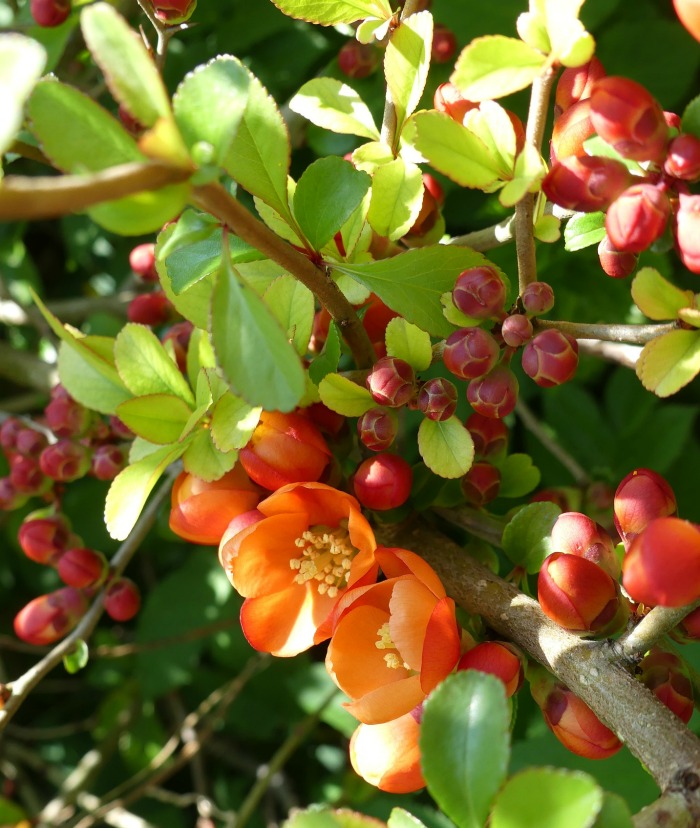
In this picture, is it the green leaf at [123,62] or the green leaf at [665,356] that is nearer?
the green leaf at [123,62]

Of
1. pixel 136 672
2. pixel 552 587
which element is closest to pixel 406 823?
pixel 552 587

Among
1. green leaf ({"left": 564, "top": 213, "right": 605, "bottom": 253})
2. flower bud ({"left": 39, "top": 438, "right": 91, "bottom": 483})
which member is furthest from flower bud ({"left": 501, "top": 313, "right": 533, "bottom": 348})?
flower bud ({"left": 39, "top": 438, "right": 91, "bottom": 483})

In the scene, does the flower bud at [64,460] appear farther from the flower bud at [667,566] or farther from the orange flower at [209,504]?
the flower bud at [667,566]

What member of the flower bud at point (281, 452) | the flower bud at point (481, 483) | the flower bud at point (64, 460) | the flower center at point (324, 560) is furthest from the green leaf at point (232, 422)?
the flower bud at point (64, 460)

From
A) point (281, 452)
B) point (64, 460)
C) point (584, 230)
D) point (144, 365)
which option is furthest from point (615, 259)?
point (64, 460)

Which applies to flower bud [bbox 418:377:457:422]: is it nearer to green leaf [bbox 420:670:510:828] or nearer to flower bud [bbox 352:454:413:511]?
flower bud [bbox 352:454:413:511]

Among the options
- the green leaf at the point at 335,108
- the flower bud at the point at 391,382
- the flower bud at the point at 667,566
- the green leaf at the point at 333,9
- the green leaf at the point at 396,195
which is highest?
the green leaf at the point at 333,9
